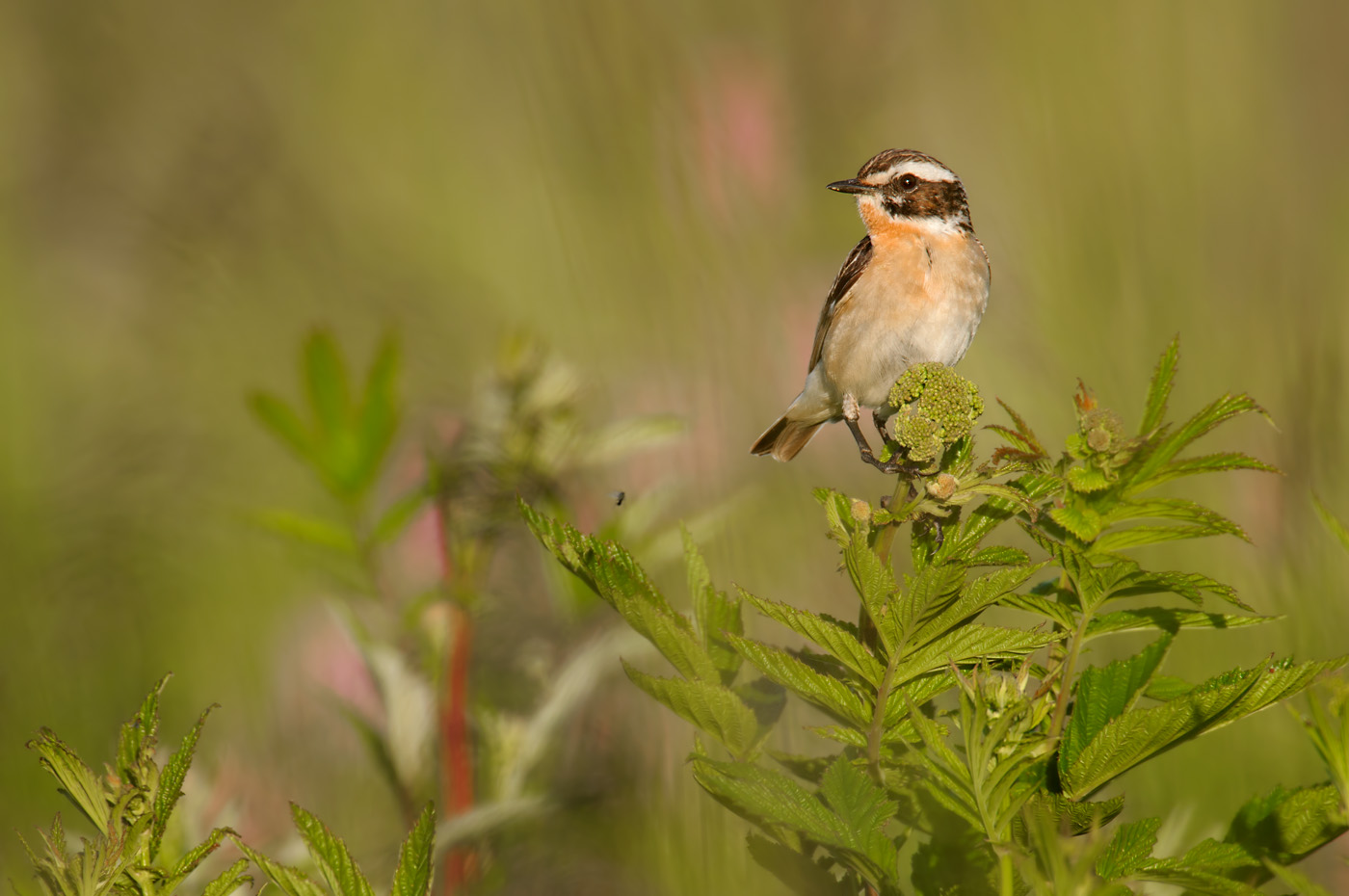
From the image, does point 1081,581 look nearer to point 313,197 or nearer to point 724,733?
point 724,733

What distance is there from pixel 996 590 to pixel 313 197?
3.57 metres

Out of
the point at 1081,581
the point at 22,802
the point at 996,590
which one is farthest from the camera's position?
the point at 22,802

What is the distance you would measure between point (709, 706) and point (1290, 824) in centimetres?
51

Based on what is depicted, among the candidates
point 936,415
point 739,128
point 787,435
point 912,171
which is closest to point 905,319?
point 912,171

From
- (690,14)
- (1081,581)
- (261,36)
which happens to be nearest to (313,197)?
(261,36)

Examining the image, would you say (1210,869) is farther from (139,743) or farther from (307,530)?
(307,530)

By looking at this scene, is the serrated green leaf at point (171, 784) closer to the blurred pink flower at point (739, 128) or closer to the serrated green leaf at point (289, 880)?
the serrated green leaf at point (289, 880)

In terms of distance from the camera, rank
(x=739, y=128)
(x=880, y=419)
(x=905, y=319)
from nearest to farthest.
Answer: (x=739, y=128) < (x=880, y=419) < (x=905, y=319)

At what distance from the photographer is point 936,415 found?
1.12 metres

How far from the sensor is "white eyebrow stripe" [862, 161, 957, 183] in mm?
3303

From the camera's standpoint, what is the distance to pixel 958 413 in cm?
112

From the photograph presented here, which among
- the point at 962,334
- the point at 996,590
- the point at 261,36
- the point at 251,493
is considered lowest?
the point at 251,493

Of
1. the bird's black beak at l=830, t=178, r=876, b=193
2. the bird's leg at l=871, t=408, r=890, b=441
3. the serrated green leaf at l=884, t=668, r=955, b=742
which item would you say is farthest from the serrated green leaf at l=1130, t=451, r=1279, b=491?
the bird's black beak at l=830, t=178, r=876, b=193

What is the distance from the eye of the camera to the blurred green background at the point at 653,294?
2.11 metres
